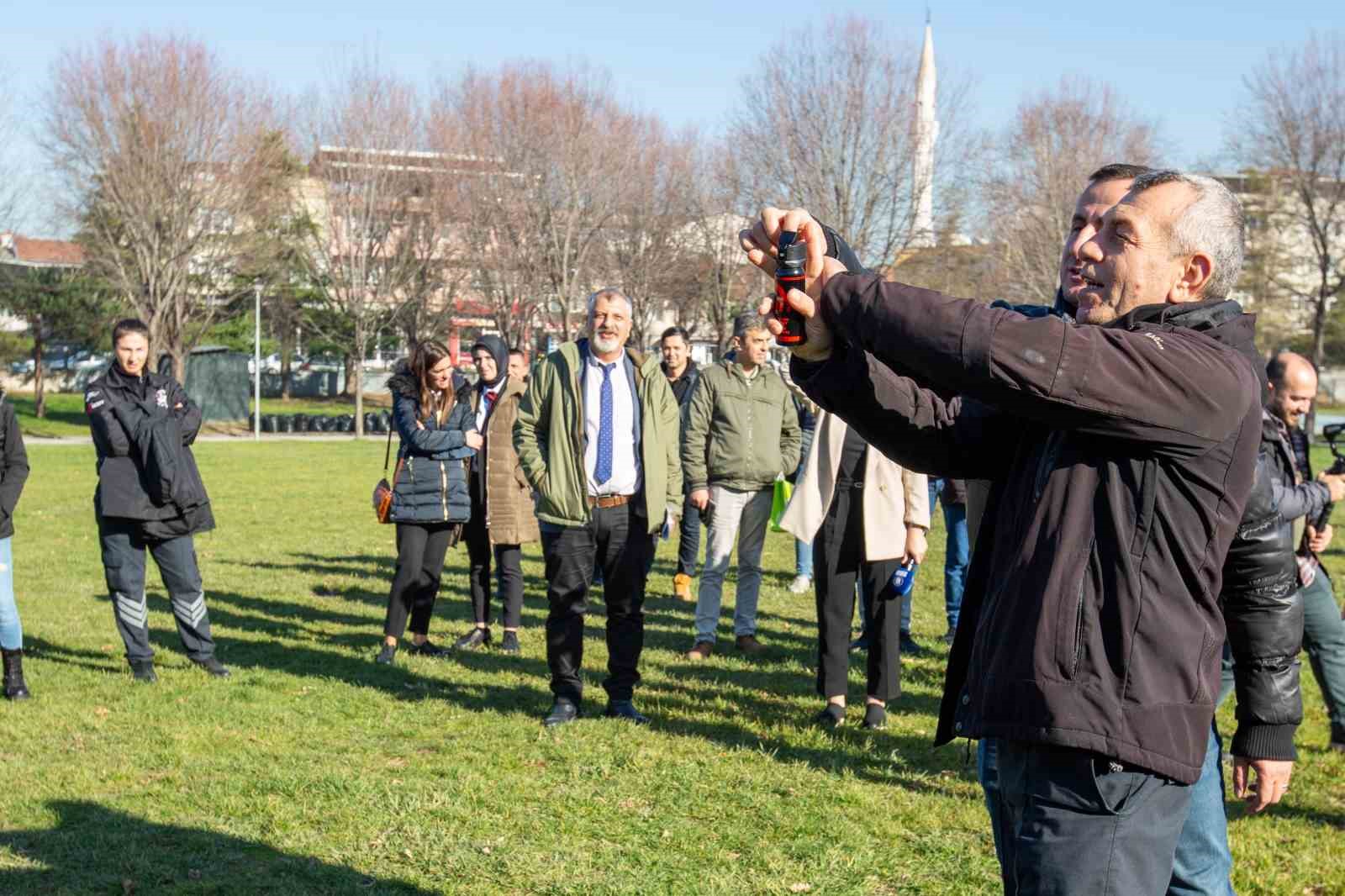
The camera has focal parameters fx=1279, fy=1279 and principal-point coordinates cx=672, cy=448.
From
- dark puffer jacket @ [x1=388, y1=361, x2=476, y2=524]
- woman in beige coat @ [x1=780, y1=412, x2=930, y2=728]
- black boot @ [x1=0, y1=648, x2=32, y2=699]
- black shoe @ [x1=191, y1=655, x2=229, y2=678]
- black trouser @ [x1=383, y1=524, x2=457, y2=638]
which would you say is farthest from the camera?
black trouser @ [x1=383, y1=524, x2=457, y2=638]

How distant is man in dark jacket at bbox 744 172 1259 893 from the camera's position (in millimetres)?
2139

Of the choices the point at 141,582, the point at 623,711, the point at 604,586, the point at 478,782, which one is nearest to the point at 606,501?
the point at 604,586

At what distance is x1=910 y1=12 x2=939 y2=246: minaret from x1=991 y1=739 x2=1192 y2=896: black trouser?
37758 millimetres

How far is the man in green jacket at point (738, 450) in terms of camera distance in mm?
Answer: 8703

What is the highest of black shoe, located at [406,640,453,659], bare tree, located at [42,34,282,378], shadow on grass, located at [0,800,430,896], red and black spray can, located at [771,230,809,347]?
bare tree, located at [42,34,282,378]

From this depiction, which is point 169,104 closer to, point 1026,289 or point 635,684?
point 1026,289

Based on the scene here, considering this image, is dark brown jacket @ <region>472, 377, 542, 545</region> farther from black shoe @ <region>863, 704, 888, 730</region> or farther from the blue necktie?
black shoe @ <region>863, 704, 888, 730</region>

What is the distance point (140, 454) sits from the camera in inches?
293

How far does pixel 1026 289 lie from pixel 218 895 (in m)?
40.3

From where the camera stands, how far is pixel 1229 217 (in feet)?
8.10

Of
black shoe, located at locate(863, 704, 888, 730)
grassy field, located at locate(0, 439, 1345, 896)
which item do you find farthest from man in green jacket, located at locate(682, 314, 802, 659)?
black shoe, located at locate(863, 704, 888, 730)

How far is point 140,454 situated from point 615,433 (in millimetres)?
2833

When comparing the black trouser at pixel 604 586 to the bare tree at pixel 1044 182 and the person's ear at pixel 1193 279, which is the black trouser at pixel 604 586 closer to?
the person's ear at pixel 1193 279

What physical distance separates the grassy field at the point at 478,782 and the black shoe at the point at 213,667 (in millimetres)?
90
